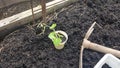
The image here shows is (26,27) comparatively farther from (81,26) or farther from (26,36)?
(81,26)

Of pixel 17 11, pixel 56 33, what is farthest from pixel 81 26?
pixel 17 11

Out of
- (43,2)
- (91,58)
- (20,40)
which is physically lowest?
(91,58)

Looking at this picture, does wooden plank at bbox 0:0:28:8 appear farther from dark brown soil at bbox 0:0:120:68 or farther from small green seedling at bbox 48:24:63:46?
small green seedling at bbox 48:24:63:46

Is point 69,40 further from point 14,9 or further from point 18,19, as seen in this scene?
point 14,9

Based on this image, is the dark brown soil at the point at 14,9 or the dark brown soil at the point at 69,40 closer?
the dark brown soil at the point at 69,40

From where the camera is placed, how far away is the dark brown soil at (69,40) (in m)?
1.93

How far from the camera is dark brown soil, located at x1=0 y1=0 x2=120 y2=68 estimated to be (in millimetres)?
1932

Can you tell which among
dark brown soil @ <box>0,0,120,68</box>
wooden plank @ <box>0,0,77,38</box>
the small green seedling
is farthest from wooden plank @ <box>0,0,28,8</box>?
the small green seedling

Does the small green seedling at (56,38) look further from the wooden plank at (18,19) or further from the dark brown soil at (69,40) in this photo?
the wooden plank at (18,19)

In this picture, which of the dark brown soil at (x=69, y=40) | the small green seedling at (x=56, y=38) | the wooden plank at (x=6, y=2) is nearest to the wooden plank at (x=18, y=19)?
the dark brown soil at (x=69, y=40)

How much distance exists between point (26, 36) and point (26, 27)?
5.9 inches

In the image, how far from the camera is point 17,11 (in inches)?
97.7

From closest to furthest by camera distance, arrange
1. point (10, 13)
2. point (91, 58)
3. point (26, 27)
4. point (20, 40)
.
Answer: point (91, 58)
point (20, 40)
point (26, 27)
point (10, 13)

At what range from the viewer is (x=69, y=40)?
210 cm
